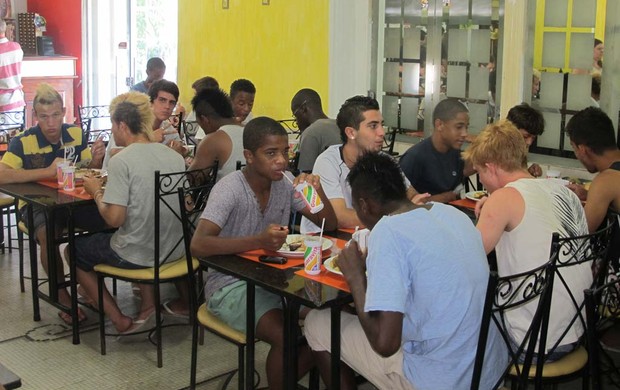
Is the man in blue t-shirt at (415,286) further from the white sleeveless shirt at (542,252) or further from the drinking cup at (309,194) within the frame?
the drinking cup at (309,194)

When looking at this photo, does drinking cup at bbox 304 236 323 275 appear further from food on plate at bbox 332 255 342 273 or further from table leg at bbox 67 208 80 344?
table leg at bbox 67 208 80 344

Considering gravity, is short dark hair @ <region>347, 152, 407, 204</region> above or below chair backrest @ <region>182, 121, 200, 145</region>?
above

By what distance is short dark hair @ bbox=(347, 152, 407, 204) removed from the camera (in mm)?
2658

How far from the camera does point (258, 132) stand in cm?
353

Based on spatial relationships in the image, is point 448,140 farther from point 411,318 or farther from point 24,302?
point 24,302

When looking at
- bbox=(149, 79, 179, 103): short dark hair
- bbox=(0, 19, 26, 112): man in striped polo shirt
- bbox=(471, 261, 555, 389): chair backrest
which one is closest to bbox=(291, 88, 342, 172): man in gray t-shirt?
bbox=(149, 79, 179, 103): short dark hair

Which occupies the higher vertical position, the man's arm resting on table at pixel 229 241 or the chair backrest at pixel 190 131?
the chair backrest at pixel 190 131

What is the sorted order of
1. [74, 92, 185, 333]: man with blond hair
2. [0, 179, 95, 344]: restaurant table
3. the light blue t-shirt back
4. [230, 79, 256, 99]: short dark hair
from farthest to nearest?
[230, 79, 256, 99]: short dark hair < [0, 179, 95, 344]: restaurant table < [74, 92, 185, 333]: man with blond hair < the light blue t-shirt back

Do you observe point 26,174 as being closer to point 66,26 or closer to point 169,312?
point 169,312

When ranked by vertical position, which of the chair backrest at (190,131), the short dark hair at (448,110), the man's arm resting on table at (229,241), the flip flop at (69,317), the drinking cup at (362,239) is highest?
the short dark hair at (448,110)

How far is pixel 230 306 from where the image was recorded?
337cm

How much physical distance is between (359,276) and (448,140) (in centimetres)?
218

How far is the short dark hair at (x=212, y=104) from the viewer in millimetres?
5219

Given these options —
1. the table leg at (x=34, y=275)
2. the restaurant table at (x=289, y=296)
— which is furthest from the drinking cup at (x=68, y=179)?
the restaurant table at (x=289, y=296)
